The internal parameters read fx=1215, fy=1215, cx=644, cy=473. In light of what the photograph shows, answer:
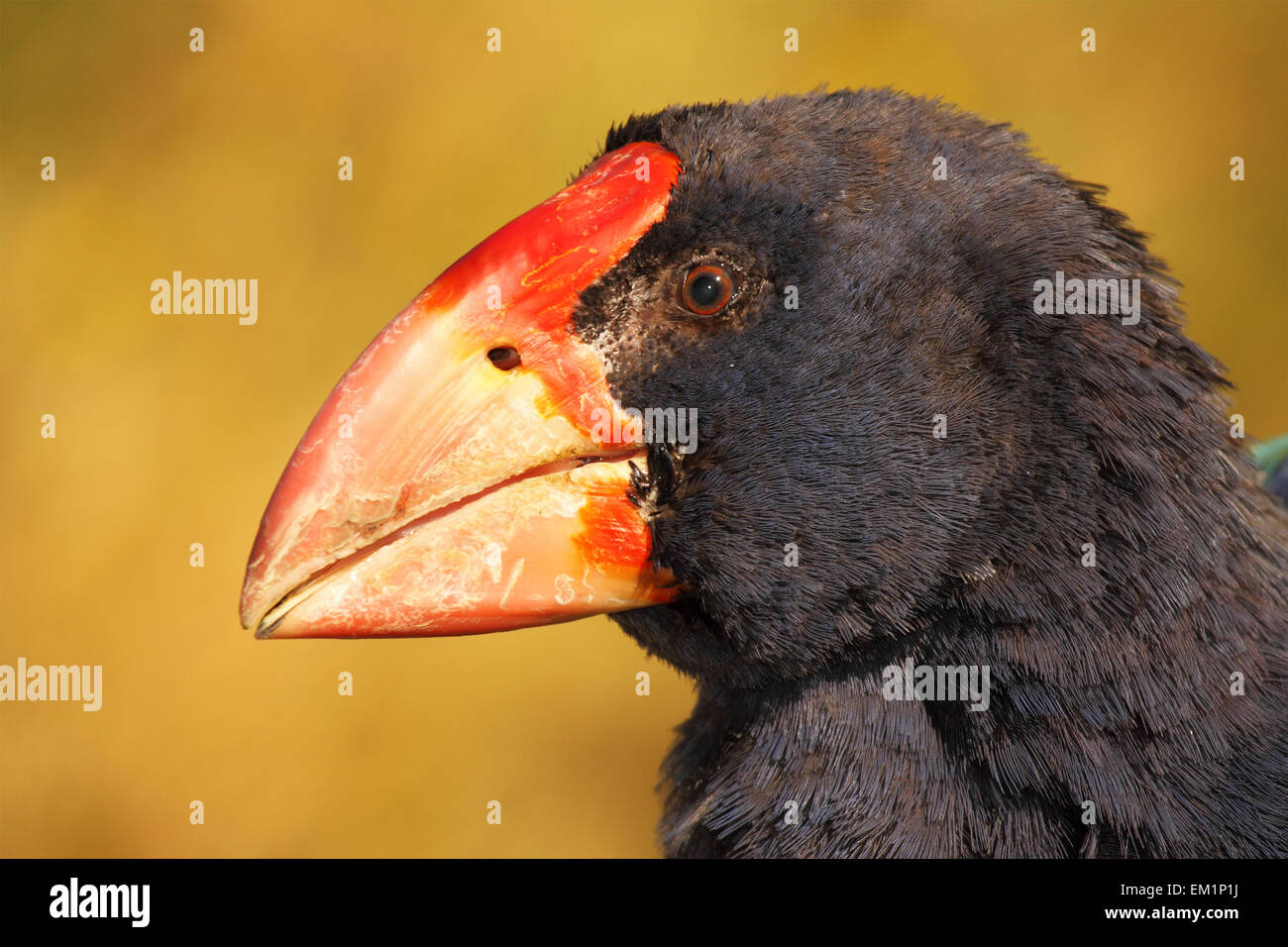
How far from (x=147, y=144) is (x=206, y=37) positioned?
0.71 metres

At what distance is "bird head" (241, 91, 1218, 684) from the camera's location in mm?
2473

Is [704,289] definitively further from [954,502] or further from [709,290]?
[954,502]

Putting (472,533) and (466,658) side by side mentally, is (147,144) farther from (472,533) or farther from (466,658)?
(472,533)

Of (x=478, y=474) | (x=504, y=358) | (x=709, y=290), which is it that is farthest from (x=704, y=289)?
(x=478, y=474)

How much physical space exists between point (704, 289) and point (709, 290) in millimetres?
11

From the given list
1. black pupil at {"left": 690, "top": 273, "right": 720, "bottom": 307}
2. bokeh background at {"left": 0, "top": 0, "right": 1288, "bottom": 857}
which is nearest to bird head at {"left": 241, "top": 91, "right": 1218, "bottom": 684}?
black pupil at {"left": 690, "top": 273, "right": 720, "bottom": 307}

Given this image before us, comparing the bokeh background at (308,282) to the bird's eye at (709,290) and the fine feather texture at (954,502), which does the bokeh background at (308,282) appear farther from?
the bird's eye at (709,290)

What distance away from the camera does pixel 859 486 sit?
2514mm

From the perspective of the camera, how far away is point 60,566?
22.1 ft

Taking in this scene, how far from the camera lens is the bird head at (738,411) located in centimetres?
247

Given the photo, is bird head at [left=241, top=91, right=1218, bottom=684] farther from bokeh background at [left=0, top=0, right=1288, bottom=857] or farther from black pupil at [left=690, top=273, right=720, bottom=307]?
bokeh background at [left=0, top=0, right=1288, bottom=857]
